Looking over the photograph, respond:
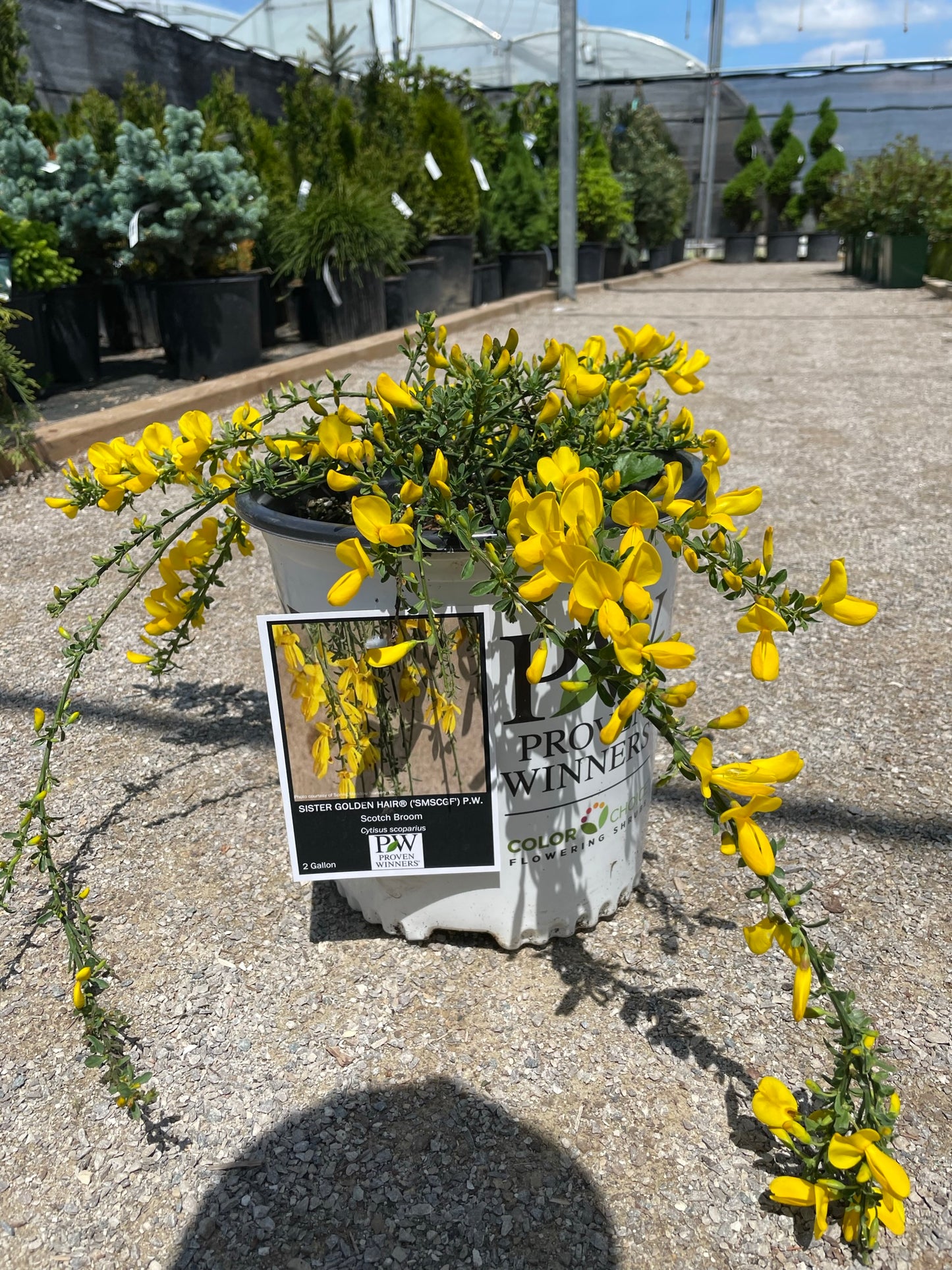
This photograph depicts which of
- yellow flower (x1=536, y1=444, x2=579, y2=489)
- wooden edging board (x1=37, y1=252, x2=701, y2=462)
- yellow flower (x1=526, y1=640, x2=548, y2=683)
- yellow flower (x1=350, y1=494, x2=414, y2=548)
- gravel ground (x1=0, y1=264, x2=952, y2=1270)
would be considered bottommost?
gravel ground (x1=0, y1=264, x2=952, y2=1270)

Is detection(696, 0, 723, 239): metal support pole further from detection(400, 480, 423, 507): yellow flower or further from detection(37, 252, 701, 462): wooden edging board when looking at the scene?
detection(400, 480, 423, 507): yellow flower

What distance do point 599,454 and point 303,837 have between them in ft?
2.28

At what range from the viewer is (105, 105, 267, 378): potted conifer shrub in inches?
195

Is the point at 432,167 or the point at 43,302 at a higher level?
the point at 432,167

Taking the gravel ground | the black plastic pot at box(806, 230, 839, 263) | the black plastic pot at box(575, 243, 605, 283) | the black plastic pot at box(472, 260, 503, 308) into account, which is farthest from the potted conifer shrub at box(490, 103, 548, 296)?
the black plastic pot at box(806, 230, 839, 263)

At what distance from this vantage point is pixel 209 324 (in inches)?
211

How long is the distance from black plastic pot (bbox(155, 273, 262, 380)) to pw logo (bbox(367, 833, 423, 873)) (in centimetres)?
466

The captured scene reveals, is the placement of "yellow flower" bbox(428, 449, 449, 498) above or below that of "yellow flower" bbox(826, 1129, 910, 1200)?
above

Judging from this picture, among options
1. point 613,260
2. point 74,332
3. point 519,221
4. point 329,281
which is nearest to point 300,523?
point 74,332

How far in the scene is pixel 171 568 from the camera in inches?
58.7

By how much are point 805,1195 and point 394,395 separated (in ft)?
3.51

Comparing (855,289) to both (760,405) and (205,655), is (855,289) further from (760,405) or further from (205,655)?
(205,655)

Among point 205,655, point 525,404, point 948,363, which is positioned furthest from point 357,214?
point 525,404

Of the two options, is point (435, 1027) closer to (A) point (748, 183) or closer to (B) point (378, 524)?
(B) point (378, 524)
